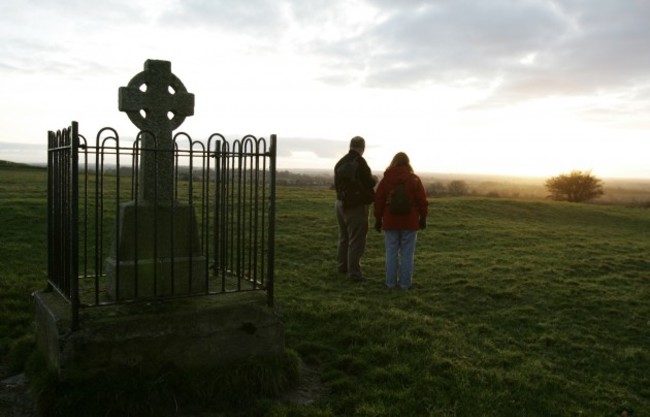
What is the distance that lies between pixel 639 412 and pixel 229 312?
397cm

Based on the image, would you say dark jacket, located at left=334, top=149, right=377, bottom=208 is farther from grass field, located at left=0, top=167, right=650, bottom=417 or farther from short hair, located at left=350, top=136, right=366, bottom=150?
grass field, located at left=0, top=167, right=650, bottom=417

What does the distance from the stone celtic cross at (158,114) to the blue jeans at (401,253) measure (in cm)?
450

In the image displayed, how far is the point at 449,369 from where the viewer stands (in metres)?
5.57

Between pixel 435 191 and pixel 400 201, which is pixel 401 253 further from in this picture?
pixel 435 191

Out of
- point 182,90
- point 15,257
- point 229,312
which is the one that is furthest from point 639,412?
point 15,257

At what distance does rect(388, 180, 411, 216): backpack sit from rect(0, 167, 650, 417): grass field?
4.49 feet

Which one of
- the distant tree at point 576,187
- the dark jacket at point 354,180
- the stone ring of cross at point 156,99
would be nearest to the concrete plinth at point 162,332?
the stone ring of cross at point 156,99

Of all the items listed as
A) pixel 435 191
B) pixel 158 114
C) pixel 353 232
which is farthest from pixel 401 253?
pixel 435 191

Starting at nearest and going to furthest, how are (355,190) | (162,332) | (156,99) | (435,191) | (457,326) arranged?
1. (162,332)
2. (156,99)
3. (457,326)
4. (355,190)
5. (435,191)

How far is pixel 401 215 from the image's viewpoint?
29.2 feet

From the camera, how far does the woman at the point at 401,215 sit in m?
8.88

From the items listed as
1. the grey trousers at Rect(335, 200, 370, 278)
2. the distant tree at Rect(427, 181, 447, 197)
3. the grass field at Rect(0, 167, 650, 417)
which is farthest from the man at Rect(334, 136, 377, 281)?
the distant tree at Rect(427, 181, 447, 197)

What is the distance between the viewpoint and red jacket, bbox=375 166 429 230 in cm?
888

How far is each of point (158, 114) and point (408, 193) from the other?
4610mm
